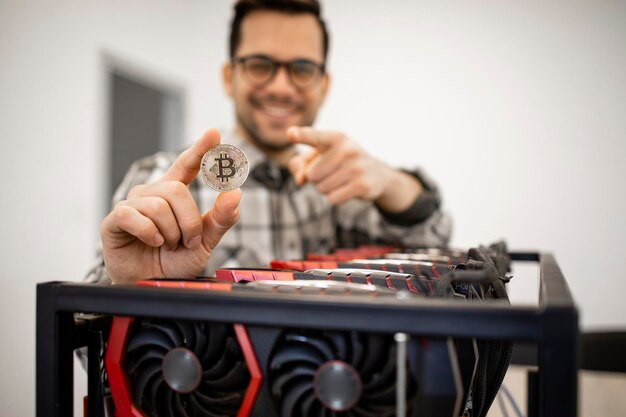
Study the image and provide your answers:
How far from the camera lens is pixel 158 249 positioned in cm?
68

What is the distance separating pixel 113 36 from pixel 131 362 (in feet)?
9.62

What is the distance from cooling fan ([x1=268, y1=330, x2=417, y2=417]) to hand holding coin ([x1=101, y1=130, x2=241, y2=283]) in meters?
0.22

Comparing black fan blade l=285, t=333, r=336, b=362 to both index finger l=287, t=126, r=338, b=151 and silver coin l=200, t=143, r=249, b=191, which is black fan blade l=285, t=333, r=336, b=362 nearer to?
silver coin l=200, t=143, r=249, b=191

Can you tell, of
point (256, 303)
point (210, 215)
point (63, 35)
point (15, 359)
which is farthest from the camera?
point (63, 35)

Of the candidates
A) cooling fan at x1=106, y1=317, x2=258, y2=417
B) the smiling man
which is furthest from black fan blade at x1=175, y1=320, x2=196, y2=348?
the smiling man

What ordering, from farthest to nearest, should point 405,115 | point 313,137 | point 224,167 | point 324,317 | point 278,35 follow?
1. point 405,115
2. point 278,35
3. point 313,137
4. point 224,167
5. point 324,317

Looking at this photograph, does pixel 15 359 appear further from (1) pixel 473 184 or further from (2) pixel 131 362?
(1) pixel 473 184

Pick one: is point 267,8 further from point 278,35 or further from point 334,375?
point 334,375

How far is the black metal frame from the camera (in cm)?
37

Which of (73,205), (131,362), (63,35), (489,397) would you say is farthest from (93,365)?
(63,35)

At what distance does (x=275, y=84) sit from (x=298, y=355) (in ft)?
3.51

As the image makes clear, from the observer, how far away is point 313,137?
0.94m

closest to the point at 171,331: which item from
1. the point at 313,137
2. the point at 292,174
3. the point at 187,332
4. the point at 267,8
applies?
the point at 187,332

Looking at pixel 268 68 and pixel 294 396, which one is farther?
pixel 268 68
